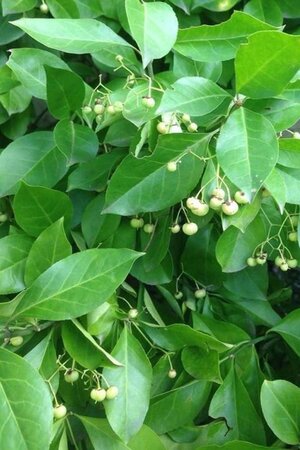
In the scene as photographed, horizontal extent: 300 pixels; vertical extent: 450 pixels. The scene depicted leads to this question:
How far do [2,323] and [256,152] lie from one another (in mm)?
333

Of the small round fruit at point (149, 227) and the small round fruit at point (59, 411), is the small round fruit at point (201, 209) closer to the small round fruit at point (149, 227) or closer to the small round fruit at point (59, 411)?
the small round fruit at point (149, 227)

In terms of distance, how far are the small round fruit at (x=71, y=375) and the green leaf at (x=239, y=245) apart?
21 cm

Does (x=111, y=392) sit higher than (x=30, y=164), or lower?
lower

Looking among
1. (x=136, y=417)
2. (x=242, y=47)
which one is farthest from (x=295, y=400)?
(x=242, y=47)

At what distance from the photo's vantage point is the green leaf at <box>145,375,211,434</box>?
2.47ft

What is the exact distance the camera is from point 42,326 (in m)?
0.68

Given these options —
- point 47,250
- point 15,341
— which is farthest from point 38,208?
point 15,341

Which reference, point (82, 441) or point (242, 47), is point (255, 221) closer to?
point (242, 47)

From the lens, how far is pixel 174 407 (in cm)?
75

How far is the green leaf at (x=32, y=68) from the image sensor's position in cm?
75

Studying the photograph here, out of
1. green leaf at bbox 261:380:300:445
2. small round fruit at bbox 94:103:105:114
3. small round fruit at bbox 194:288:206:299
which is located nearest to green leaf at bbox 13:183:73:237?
small round fruit at bbox 94:103:105:114

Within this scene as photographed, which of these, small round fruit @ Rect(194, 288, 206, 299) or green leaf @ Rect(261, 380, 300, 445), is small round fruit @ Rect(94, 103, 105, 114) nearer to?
small round fruit @ Rect(194, 288, 206, 299)

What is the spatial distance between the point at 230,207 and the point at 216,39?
8.2 inches

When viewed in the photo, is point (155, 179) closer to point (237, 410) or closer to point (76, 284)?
point (76, 284)
